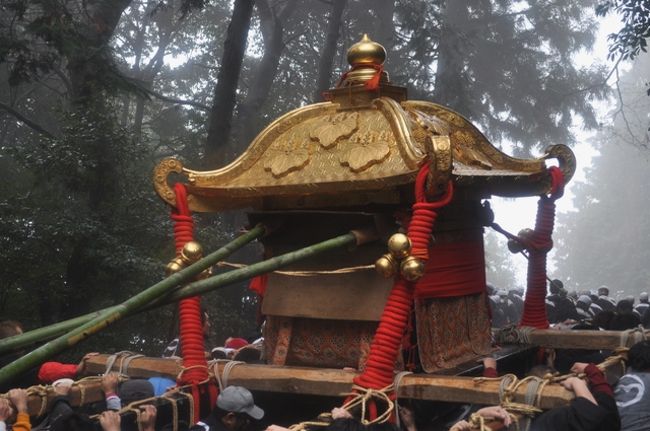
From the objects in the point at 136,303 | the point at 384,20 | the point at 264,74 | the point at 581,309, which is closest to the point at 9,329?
the point at 136,303

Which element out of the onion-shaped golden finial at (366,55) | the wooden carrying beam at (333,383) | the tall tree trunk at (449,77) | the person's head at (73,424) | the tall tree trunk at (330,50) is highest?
the tall tree trunk at (449,77)

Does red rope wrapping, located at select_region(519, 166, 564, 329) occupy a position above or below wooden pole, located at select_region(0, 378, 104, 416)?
above

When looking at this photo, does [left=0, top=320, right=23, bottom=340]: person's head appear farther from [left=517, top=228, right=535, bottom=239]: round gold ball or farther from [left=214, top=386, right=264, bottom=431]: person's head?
[left=517, top=228, right=535, bottom=239]: round gold ball

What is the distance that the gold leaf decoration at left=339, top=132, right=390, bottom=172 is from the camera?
4352 mm

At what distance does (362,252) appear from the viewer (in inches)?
184

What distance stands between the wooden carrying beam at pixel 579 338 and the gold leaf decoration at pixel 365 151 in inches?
84.4

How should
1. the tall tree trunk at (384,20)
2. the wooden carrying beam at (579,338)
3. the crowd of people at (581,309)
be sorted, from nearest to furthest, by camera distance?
1. the wooden carrying beam at (579,338)
2. the crowd of people at (581,309)
3. the tall tree trunk at (384,20)

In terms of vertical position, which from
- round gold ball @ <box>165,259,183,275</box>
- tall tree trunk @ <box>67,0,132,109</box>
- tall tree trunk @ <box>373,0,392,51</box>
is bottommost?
round gold ball @ <box>165,259,183,275</box>

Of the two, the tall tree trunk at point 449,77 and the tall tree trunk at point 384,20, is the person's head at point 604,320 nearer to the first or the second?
the tall tree trunk at point 449,77

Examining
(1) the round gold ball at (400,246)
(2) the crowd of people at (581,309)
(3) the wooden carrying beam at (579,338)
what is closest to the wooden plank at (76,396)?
(1) the round gold ball at (400,246)

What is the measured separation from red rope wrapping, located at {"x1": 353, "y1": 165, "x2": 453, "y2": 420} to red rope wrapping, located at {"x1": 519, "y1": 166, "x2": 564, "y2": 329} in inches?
78.7

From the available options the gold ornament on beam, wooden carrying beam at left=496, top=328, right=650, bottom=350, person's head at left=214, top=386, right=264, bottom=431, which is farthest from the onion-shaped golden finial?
person's head at left=214, top=386, right=264, bottom=431

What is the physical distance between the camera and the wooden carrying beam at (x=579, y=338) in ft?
16.5

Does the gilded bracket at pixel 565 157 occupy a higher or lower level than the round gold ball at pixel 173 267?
higher
